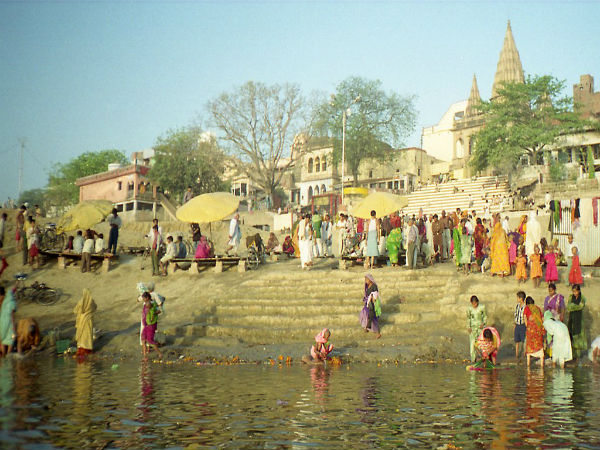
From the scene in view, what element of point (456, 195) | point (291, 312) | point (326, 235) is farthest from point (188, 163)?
point (291, 312)

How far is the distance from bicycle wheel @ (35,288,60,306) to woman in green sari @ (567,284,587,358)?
48.9 ft

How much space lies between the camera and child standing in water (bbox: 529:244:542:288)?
1434cm

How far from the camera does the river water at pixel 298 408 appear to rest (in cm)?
565

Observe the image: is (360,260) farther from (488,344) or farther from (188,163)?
(188,163)

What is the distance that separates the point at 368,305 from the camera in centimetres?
1343

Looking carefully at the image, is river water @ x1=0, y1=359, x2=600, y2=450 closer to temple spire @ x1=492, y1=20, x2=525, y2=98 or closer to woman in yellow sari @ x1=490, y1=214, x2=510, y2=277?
woman in yellow sari @ x1=490, y1=214, x2=510, y2=277

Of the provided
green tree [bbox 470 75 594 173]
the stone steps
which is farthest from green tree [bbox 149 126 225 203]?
the stone steps

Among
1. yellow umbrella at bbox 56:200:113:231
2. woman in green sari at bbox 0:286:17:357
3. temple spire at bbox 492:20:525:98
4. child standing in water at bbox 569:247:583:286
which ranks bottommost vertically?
woman in green sari at bbox 0:286:17:357

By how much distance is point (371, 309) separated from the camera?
44.2ft

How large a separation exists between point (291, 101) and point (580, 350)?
32869mm

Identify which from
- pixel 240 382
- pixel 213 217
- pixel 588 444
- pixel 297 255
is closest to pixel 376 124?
pixel 297 255

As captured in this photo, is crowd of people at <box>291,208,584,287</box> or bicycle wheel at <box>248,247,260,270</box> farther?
bicycle wheel at <box>248,247,260,270</box>

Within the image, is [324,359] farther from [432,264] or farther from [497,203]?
[497,203]

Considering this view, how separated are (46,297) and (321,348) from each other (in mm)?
10798
